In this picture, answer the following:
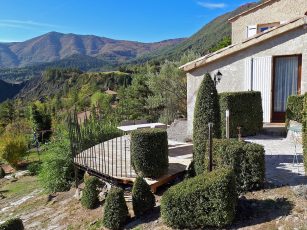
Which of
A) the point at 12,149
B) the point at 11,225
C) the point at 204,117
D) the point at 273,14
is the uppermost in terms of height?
the point at 273,14

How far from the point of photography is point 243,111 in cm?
1026

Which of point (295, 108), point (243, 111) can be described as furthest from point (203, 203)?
point (295, 108)

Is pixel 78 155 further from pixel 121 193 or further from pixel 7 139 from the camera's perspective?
pixel 7 139

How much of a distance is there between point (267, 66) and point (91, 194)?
25.2 feet

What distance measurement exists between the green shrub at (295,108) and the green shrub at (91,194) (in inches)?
264

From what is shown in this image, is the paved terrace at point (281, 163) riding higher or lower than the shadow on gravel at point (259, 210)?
higher

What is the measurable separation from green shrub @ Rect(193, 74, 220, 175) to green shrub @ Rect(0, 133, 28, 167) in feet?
62.1

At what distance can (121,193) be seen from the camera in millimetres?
6273

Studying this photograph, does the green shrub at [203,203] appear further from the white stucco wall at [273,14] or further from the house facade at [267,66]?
the white stucco wall at [273,14]

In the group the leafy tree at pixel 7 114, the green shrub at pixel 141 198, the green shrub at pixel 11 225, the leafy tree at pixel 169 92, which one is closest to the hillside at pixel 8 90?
the leafy tree at pixel 7 114

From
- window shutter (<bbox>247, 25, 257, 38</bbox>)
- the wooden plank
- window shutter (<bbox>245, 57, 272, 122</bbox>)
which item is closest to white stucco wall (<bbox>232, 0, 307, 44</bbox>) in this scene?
window shutter (<bbox>247, 25, 257, 38</bbox>)

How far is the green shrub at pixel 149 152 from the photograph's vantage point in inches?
275

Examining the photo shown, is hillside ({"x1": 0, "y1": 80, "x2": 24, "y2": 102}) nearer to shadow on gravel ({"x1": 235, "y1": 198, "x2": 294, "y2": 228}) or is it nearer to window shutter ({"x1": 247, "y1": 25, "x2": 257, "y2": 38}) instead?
window shutter ({"x1": 247, "y1": 25, "x2": 257, "y2": 38})

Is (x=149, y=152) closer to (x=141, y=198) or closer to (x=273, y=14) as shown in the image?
(x=141, y=198)
